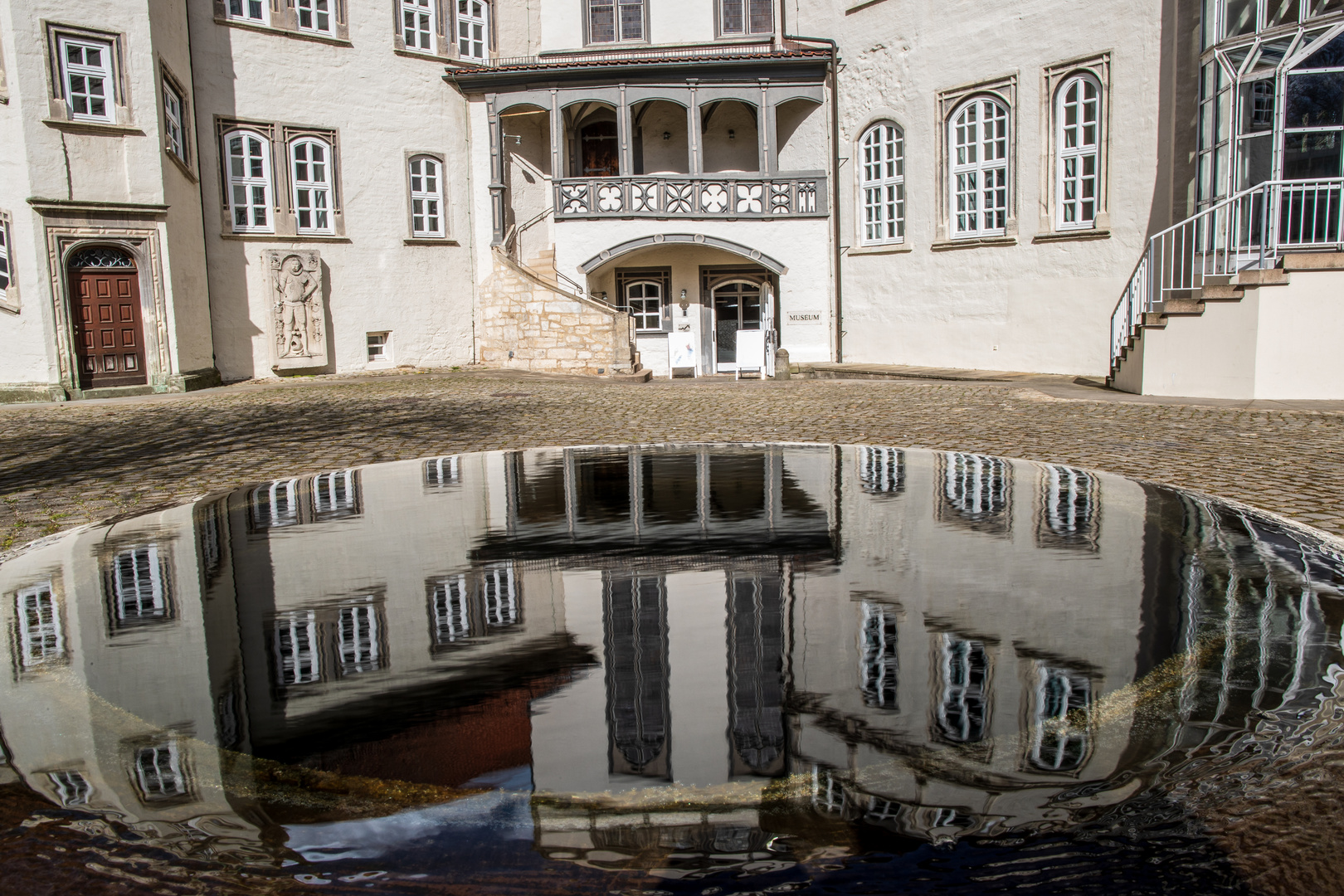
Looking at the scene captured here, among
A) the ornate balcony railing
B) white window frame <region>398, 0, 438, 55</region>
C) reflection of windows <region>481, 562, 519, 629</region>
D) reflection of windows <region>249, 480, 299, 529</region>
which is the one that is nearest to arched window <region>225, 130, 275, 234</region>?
white window frame <region>398, 0, 438, 55</region>

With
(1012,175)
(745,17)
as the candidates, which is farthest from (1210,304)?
(745,17)

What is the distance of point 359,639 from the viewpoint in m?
2.31

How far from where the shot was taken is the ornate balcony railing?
23578mm

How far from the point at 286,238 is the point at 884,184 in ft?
42.3

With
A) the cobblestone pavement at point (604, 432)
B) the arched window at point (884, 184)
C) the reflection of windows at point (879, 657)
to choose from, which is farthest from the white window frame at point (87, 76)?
the reflection of windows at point (879, 657)

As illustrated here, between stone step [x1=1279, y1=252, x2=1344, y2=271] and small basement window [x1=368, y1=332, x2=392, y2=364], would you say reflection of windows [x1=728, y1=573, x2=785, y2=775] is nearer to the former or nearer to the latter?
stone step [x1=1279, y1=252, x2=1344, y2=271]

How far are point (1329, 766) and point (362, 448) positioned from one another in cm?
893

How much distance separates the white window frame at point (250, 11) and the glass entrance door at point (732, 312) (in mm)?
11724

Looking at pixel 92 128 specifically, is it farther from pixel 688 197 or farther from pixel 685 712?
pixel 685 712

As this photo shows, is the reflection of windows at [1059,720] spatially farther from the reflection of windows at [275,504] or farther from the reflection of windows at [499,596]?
the reflection of windows at [275,504]

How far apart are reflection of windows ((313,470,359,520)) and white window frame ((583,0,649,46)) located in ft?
74.5

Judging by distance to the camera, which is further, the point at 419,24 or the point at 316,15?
the point at 419,24

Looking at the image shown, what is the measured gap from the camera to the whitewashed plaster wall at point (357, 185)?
21219 millimetres

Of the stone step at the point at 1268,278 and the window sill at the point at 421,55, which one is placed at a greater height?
the window sill at the point at 421,55
